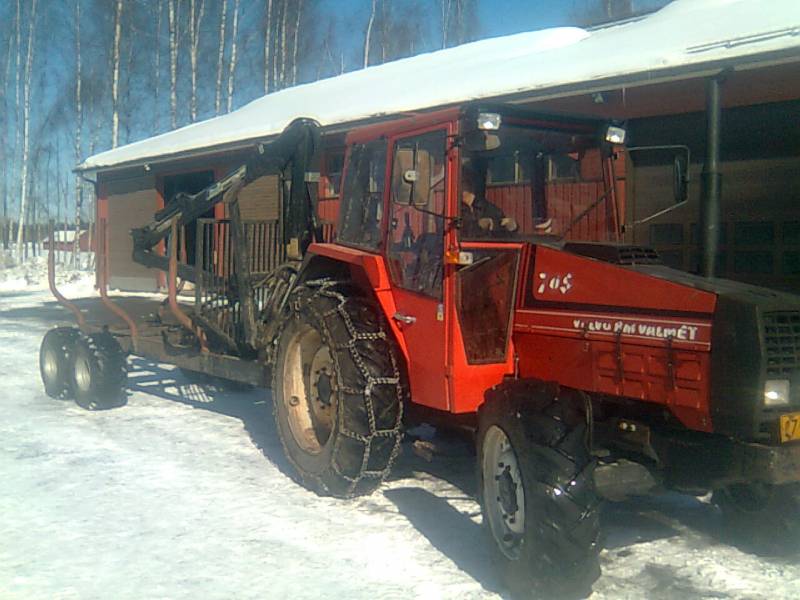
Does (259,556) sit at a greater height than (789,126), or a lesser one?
lesser

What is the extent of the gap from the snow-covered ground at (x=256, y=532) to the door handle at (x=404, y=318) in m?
0.99

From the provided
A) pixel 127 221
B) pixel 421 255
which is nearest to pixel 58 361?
pixel 421 255

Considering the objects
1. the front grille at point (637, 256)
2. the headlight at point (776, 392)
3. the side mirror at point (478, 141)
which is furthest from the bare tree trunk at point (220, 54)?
the headlight at point (776, 392)

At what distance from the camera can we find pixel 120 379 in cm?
816

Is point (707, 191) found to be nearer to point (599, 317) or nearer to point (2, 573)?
point (599, 317)

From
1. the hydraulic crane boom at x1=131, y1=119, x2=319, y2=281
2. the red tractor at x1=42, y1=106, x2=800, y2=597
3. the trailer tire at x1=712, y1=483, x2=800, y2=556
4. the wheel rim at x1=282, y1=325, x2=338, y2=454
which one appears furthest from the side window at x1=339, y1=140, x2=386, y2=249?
the trailer tire at x1=712, y1=483, x2=800, y2=556

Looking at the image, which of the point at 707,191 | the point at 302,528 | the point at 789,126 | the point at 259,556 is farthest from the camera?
the point at 789,126

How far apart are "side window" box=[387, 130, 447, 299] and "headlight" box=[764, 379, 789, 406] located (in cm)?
185

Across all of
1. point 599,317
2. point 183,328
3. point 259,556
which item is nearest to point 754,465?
point 599,317

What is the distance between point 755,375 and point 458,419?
2.06 m

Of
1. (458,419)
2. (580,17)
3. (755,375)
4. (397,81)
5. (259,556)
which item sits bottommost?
(259,556)

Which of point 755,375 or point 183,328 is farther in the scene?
point 183,328

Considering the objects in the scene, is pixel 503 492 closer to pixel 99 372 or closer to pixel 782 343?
pixel 782 343

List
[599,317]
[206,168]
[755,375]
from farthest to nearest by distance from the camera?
[206,168] → [599,317] → [755,375]
